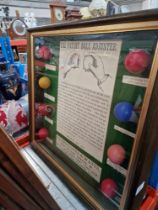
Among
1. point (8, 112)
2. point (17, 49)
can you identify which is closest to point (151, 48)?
point (8, 112)

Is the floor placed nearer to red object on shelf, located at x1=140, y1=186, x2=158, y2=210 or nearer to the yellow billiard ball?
red object on shelf, located at x1=140, y1=186, x2=158, y2=210

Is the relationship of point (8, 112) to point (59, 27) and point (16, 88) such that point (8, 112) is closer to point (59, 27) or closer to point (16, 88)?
point (16, 88)

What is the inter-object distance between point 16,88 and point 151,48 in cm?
92

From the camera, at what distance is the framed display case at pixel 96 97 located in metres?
0.40

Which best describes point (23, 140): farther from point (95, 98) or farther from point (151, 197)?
point (151, 197)

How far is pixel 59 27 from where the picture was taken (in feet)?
1.96

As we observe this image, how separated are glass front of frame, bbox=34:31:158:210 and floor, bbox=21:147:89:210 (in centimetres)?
6

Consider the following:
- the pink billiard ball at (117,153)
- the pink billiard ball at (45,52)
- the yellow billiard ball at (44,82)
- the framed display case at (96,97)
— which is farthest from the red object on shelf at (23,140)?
the pink billiard ball at (117,153)

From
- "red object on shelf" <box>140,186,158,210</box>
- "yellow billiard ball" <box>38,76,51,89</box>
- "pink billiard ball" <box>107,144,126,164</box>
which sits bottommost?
"red object on shelf" <box>140,186,158,210</box>

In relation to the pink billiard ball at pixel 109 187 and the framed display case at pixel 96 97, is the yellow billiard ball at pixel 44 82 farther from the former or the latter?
the pink billiard ball at pixel 109 187

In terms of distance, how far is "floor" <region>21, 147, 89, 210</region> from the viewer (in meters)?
0.62

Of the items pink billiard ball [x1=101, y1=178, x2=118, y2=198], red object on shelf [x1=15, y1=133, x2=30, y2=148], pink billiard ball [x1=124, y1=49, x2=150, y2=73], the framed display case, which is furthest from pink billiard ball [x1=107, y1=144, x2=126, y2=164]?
red object on shelf [x1=15, y1=133, x2=30, y2=148]

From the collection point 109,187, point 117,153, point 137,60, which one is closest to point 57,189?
point 109,187

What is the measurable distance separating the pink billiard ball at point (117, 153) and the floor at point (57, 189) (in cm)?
25
